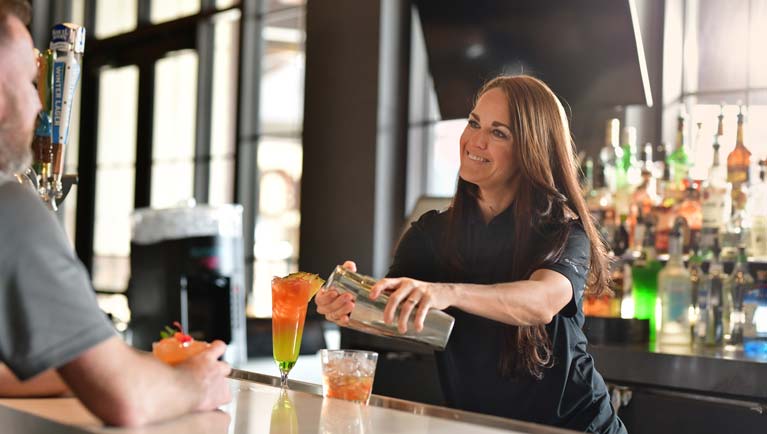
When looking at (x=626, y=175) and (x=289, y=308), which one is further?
(x=626, y=175)

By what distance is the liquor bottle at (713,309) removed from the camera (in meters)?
2.55

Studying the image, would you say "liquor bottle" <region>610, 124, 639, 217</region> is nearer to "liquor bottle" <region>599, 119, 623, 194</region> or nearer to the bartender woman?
"liquor bottle" <region>599, 119, 623, 194</region>

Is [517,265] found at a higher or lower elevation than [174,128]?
lower

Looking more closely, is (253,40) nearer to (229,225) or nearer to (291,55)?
(291,55)

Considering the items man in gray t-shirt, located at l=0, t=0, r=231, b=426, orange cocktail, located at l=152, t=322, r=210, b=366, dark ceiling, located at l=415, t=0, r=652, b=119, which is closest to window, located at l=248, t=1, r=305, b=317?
dark ceiling, located at l=415, t=0, r=652, b=119

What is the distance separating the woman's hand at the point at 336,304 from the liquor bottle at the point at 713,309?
53.2 inches

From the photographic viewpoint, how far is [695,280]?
2.61 metres

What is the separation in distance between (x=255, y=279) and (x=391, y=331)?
3.28 m

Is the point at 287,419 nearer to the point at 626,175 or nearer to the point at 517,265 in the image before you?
the point at 517,265

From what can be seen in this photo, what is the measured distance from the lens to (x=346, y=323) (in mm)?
1522

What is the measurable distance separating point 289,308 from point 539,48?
77.4 inches

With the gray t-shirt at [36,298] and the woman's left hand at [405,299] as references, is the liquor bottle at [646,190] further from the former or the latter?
the gray t-shirt at [36,298]

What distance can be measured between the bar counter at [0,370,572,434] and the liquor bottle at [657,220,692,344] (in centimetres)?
142

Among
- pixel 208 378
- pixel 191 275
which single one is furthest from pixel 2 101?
pixel 191 275
